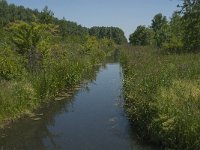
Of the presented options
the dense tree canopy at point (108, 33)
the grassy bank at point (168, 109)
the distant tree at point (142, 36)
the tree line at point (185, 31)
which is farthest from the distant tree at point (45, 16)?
the dense tree canopy at point (108, 33)

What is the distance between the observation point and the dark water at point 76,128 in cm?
1233

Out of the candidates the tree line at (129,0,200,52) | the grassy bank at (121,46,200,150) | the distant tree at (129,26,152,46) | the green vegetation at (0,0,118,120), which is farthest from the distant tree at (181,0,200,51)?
the distant tree at (129,26,152,46)

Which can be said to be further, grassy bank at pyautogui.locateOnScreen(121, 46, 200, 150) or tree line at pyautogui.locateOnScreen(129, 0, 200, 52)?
tree line at pyautogui.locateOnScreen(129, 0, 200, 52)

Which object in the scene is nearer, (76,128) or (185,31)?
(76,128)

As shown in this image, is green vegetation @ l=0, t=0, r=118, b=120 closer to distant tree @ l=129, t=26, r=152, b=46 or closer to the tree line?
the tree line

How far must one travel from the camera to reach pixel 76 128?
1432cm

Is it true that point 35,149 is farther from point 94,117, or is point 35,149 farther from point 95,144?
point 94,117

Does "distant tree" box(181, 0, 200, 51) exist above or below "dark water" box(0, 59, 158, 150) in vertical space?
above

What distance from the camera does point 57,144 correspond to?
41.0ft

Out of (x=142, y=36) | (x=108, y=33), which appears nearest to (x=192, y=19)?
(x=142, y=36)

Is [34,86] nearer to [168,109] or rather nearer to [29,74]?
[29,74]

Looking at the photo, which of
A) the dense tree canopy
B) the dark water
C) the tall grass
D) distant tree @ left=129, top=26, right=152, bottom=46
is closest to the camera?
the dark water

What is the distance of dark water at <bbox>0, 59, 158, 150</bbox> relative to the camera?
1233 centimetres

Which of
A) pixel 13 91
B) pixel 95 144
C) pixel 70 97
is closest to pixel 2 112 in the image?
pixel 13 91
